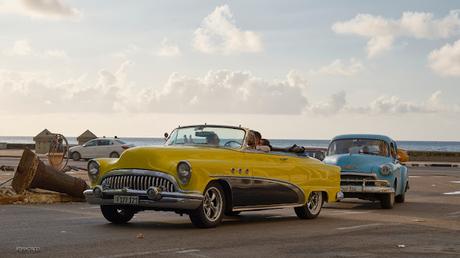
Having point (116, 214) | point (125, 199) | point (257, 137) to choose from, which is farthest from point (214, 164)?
point (257, 137)

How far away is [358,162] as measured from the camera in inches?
734

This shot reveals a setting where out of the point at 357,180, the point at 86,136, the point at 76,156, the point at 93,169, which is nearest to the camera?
the point at 93,169

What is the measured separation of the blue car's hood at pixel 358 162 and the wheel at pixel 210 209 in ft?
21.9

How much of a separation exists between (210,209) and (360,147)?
27.0 feet

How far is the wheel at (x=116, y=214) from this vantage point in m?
12.7

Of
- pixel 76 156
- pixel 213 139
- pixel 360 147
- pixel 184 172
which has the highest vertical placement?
pixel 76 156

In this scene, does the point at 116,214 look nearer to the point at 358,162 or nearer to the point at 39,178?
the point at 39,178

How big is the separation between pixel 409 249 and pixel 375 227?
2972mm

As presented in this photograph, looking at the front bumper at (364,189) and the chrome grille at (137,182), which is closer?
the chrome grille at (137,182)

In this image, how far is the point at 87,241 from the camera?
10.1 metres

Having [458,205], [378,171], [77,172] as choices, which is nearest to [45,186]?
[378,171]

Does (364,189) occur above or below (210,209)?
above

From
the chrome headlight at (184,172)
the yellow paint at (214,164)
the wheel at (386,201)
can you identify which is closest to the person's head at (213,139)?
the yellow paint at (214,164)

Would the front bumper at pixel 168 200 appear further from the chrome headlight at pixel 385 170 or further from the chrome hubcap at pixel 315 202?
the chrome headlight at pixel 385 170
